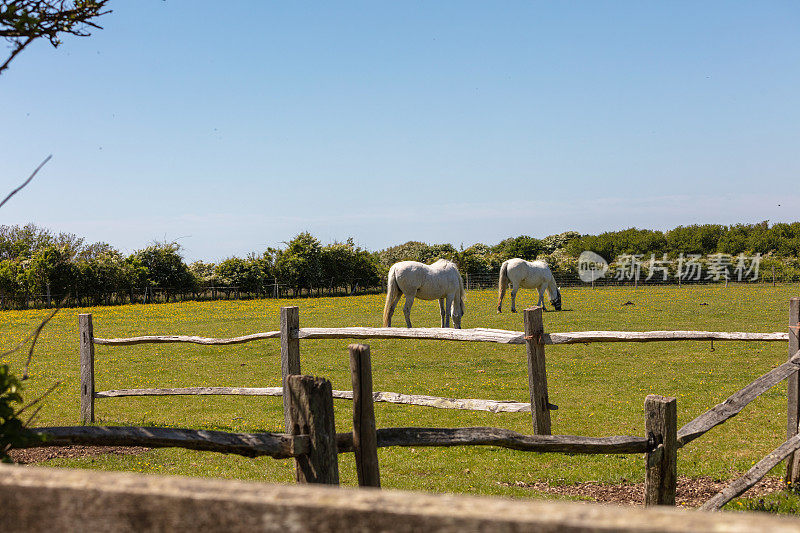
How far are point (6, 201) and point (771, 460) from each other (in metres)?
5.44

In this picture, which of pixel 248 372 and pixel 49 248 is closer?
pixel 248 372

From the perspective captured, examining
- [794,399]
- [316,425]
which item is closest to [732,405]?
[794,399]

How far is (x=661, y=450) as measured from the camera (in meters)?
3.67

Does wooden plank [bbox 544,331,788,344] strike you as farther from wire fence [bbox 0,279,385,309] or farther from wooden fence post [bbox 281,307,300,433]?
wire fence [bbox 0,279,385,309]

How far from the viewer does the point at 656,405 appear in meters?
3.67

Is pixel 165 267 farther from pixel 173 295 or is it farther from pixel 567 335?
pixel 567 335

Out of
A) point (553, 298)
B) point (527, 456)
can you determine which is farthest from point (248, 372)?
point (553, 298)

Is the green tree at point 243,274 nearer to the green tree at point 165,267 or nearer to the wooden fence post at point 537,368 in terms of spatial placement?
the green tree at point 165,267

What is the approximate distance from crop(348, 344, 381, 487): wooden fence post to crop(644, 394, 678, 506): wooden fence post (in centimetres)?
169

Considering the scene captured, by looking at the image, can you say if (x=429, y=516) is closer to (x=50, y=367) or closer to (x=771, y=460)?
(x=771, y=460)

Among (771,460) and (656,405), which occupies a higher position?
(656,405)

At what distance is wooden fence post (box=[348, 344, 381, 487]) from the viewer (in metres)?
3.35

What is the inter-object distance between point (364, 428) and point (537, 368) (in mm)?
3116

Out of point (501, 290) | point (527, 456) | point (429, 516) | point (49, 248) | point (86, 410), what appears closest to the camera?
point (429, 516)
